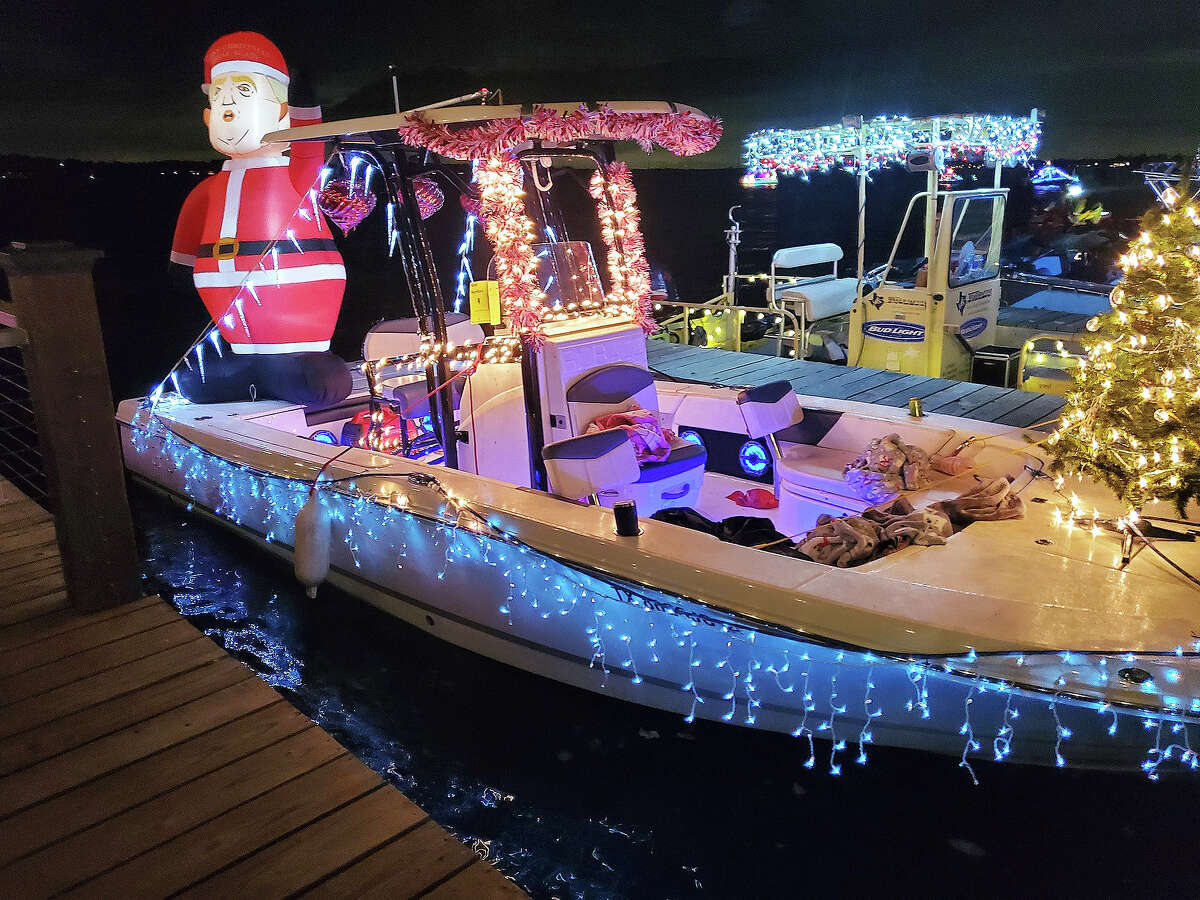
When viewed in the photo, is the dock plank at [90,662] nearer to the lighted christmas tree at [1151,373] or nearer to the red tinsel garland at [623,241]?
the red tinsel garland at [623,241]

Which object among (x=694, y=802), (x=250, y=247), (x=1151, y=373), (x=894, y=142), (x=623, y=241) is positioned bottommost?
(x=694, y=802)

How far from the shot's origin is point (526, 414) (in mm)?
4332

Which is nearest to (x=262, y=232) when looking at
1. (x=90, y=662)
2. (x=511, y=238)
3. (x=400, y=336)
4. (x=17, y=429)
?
(x=400, y=336)

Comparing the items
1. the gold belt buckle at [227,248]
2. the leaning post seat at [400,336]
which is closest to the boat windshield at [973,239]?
the leaning post seat at [400,336]

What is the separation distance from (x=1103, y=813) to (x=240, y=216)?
556cm

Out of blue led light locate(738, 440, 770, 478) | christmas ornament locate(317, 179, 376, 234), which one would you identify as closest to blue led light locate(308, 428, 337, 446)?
christmas ornament locate(317, 179, 376, 234)

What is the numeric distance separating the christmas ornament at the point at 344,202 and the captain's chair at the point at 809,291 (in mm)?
4547

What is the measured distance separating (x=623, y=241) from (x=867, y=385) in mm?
2582

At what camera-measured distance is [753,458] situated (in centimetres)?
488

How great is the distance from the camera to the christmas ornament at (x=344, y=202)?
17.4 ft

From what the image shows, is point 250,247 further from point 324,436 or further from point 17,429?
point 17,429

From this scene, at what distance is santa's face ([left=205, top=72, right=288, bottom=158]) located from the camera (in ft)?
18.6

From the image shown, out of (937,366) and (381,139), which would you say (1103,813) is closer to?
(381,139)

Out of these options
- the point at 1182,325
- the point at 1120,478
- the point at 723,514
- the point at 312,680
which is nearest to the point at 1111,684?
the point at 1120,478
